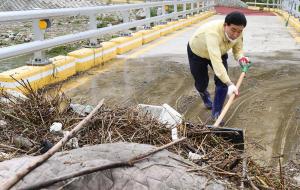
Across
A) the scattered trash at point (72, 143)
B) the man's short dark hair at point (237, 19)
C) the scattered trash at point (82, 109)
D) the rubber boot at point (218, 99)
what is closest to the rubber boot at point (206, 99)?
the rubber boot at point (218, 99)

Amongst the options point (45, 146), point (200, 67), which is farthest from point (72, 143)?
point (200, 67)

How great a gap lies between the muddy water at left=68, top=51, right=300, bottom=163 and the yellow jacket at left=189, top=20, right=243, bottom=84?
2.55ft

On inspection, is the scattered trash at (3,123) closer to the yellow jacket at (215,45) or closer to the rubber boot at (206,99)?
the yellow jacket at (215,45)

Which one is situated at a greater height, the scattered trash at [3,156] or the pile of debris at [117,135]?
the scattered trash at [3,156]

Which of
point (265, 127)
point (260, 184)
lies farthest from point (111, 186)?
point (265, 127)

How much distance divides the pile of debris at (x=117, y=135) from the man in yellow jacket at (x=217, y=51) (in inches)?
52.3

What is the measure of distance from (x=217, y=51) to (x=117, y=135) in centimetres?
208

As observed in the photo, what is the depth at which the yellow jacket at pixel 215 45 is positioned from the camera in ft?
17.1

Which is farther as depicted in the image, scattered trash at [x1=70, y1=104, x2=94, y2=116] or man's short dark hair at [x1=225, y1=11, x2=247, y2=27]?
man's short dark hair at [x1=225, y1=11, x2=247, y2=27]

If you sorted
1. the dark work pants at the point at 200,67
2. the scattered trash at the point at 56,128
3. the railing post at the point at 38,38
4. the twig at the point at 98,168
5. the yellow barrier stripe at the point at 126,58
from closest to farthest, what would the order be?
the twig at the point at 98,168 → the scattered trash at the point at 56,128 → the dark work pants at the point at 200,67 → the railing post at the point at 38,38 → the yellow barrier stripe at the point at 126,58

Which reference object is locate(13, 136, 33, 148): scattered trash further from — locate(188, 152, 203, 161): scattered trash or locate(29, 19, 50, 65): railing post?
locate(29, 19, 50, 65): railing post

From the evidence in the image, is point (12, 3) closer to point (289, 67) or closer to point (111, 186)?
point (289, 67)

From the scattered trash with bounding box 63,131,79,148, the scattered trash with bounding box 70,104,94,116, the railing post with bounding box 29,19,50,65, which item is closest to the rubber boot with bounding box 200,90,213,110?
the scattered trash with bounding box 70,104,94,116

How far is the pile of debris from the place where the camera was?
3293 mm
